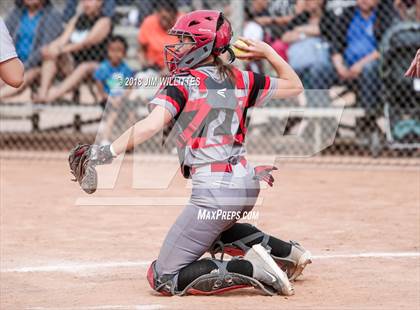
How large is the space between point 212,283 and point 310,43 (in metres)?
6.41

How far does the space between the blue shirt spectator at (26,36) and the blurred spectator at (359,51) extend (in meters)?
3.30

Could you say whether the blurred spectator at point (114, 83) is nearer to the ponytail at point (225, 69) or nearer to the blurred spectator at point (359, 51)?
the blurred spectator at point (359, 51)

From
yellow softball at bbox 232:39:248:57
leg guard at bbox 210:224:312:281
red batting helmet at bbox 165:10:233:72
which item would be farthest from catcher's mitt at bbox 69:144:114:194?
yellow softball at bbox 232:39:248:57

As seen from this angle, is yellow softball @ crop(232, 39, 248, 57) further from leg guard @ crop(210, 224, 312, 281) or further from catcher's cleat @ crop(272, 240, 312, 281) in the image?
catcher's cleat @ crop(272, 240, 312, 281)

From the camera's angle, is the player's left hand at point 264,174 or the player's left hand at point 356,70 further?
the player's left hand at point 356,70

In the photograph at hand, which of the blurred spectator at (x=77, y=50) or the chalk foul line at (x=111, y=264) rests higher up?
the chalk foul line at (x=111, y=264)

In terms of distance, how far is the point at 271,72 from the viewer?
38.1 ft

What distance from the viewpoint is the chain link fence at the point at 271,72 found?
36.1 ft

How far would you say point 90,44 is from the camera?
11.6 m

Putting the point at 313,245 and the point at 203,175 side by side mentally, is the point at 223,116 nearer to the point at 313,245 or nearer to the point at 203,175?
the point at 203,175

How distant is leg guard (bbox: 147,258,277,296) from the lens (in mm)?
5273

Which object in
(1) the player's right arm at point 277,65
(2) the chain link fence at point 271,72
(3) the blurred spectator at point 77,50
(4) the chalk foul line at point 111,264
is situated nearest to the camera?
(1) the player's right arm at point 277,65

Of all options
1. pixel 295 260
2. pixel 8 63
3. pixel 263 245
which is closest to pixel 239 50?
pixel 263 245

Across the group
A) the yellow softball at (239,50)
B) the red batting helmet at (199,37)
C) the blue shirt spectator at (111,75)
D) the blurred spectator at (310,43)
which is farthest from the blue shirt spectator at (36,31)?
the red batting helmet at (199,37)
